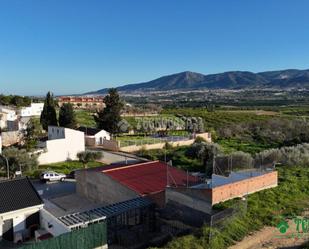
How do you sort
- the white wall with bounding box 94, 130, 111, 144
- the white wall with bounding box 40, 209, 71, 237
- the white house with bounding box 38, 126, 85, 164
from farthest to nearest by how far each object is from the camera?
the white wall with bounding box 94, 130, 111, 144
the white house with bounding box 38, 126, 85, 164
the white wall with bounding box 40, 209, 71, 237

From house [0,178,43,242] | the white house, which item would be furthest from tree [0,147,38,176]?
house [0,178,43,242]

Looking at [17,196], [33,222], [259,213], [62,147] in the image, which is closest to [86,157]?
[62,147]

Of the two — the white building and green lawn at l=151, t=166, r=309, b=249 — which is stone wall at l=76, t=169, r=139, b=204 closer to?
green lawn at l=151, t=166, r=309, b=249

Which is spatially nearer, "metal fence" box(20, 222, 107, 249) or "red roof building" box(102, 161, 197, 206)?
"metal fence" box(20, 222, 107, 249)

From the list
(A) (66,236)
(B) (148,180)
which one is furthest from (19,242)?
(B) (148,180)

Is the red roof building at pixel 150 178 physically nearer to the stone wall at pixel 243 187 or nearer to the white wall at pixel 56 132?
the stone wall at pixel 243 187

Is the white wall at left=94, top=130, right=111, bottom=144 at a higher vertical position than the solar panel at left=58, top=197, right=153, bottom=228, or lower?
higher
